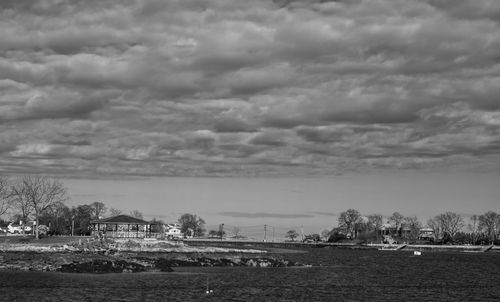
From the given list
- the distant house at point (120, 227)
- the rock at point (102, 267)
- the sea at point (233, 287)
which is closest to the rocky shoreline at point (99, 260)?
the rock at point (102, 267)

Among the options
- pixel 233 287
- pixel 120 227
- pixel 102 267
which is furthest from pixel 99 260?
pixel 120 227

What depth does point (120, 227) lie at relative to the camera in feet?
498

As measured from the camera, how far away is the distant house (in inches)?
5586

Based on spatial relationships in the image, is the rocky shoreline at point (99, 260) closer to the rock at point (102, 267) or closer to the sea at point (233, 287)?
the rock at point (102, 267)

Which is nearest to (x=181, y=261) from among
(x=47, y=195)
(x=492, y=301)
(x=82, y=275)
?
(x=82, y=275)

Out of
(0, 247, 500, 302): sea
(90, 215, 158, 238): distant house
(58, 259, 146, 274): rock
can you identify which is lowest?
(0, 247, 500, 302): sea

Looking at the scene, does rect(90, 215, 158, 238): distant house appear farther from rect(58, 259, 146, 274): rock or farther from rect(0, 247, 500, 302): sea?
rect(58, 259, 146, 274): rock

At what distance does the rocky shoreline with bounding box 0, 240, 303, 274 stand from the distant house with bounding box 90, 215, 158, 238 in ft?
50.3

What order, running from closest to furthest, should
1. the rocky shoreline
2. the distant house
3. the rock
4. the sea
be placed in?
1. the sea
2. the rock
3. the rocky shoreline
4. the distant house

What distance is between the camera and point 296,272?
89.7 metres

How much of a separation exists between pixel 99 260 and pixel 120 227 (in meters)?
69.1

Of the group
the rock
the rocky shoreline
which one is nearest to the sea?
the rock

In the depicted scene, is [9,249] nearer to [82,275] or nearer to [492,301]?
[82,275]

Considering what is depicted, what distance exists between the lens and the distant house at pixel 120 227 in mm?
141875
